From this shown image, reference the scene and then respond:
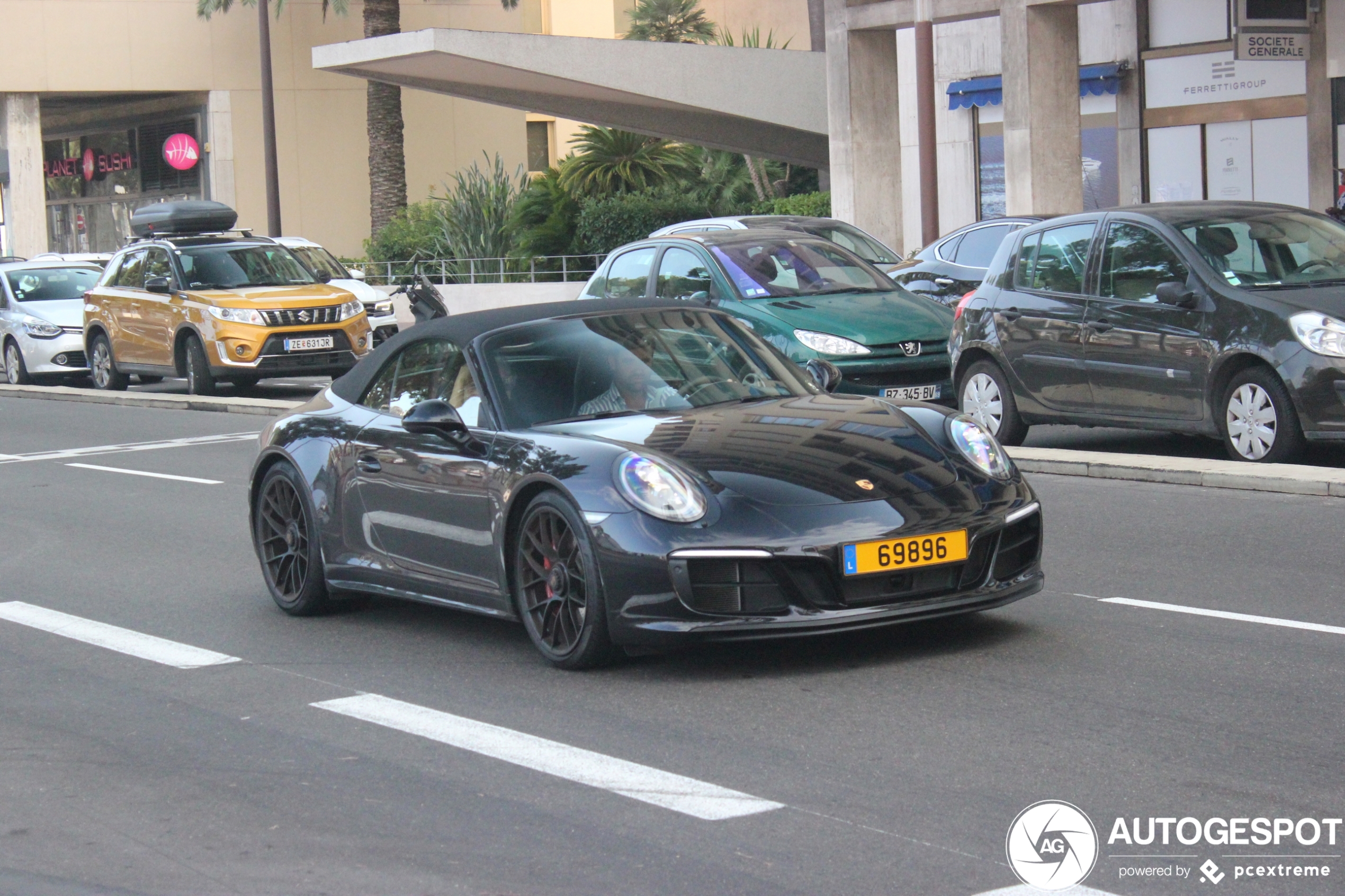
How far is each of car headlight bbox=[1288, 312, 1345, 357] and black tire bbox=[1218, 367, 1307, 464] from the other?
32cm

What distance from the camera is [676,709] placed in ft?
19.8

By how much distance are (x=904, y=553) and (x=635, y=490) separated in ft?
3.07

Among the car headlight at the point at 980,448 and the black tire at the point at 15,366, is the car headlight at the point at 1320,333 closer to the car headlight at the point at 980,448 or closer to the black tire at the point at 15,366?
the car headlight at the point at 980,448

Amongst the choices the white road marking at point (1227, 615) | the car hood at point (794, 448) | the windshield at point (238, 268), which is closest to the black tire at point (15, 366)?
the windshield at point (238, 268)

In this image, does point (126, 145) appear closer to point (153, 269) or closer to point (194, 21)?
point (194, 21)

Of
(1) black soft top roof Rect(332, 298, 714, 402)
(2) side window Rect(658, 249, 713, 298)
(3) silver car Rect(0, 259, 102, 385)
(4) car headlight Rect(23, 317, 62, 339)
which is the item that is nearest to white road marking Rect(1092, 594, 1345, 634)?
(1) black soft top roof Rect(332, 298, 714, 402)

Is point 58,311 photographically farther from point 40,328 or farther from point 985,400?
point 985,400

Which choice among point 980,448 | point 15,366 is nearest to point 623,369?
point 980,448

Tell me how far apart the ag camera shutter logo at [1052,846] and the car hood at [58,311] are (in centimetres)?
2377

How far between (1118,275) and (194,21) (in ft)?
153

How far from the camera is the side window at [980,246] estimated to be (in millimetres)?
18453

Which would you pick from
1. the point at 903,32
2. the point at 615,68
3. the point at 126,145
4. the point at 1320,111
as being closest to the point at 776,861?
the point at 1320,111

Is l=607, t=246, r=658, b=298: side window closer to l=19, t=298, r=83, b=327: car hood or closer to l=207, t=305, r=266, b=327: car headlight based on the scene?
l=207, t=305, r=266, b=327: car headlight

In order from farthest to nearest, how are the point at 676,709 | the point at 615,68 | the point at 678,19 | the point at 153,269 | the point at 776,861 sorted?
1. the point at 678,19
2. the point at 615,68
3. the point at 153,269
4. the point at 676,709
5. the point at 776,861
